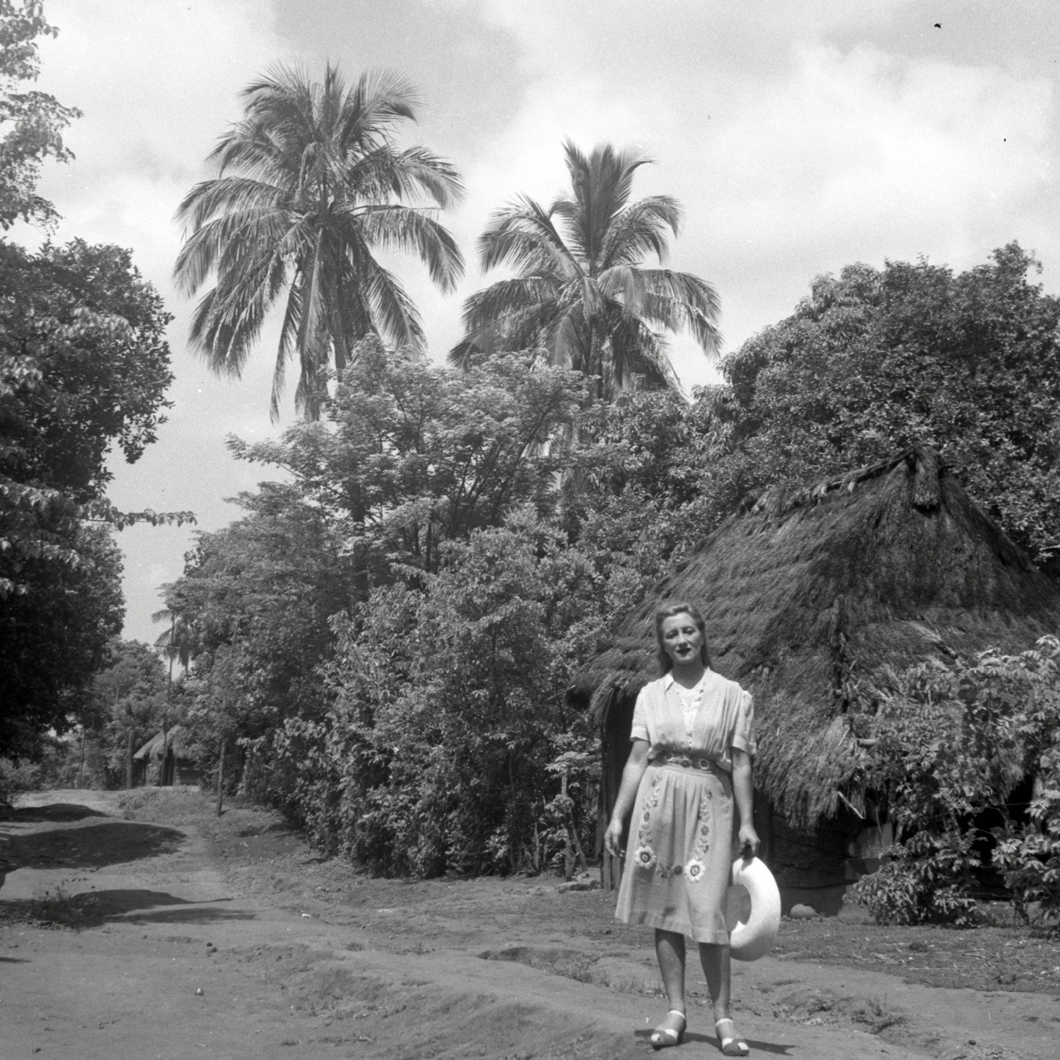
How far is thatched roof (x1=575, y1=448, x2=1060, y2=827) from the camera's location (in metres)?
10.5

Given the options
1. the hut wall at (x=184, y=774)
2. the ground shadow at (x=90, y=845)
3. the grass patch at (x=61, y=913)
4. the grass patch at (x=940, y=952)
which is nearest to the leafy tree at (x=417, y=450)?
the ground shadow at (x=90, y=845)

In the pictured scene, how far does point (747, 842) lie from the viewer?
4445 mm

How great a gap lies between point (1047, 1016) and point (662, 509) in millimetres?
15328

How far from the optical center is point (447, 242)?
24859mm

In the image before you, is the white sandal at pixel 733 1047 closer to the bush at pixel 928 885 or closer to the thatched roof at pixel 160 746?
the bush at pixel 928 885

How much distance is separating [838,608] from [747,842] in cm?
723

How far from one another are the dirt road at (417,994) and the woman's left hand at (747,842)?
0.66m

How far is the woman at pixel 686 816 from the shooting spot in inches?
175

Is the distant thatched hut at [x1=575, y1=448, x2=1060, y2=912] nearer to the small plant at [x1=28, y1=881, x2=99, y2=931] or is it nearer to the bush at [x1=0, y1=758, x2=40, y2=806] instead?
the small plant at [x1=28, y1=881, x2=99, y2=931]

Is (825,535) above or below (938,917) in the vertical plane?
above

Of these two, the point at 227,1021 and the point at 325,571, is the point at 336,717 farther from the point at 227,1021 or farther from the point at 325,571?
the point at 227,1021

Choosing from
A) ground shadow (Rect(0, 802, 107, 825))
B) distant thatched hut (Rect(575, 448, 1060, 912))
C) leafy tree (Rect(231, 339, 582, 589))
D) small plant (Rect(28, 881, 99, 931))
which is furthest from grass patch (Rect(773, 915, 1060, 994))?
ground shadow (Rect(0, 802, 107, 825))

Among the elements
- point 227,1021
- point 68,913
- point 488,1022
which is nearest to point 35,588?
point 68,913

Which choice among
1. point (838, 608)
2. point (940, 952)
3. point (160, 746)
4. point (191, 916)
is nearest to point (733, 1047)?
point (940, 952)
